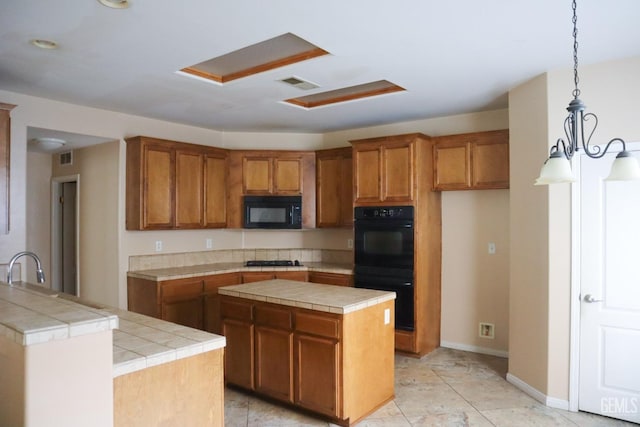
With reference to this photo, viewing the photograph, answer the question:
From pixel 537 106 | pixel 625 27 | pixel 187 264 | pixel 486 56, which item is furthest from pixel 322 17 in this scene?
pixel 187 264

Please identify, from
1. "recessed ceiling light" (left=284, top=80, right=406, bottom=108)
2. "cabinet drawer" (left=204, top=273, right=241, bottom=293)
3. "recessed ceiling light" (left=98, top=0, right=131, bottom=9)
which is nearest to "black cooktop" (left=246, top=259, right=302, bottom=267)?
"cabinet drawer" (left=204, top=273, right=241, bottom=293)

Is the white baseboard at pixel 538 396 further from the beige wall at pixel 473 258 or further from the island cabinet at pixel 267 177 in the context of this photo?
the island cabinet at pixel 267 177

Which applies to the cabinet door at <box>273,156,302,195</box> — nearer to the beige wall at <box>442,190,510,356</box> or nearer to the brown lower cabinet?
the beige wall at <box>442,190,510,356</box>

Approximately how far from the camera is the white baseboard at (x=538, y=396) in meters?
3.14

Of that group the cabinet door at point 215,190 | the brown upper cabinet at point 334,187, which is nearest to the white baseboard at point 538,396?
the brown upper cabinet at point 334,187

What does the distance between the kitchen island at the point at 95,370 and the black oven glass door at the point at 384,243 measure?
2703mm

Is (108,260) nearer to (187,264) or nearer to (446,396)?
(187,264)

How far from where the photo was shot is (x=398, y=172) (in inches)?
173

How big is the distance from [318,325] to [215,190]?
8.98 feet

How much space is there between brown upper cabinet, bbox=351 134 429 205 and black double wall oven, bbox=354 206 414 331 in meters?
0.13

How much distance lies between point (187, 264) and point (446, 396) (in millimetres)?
3227

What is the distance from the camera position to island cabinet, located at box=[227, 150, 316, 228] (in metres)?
5.27

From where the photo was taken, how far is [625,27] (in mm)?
2486

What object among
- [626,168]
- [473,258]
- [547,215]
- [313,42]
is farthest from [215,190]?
[626,168]
